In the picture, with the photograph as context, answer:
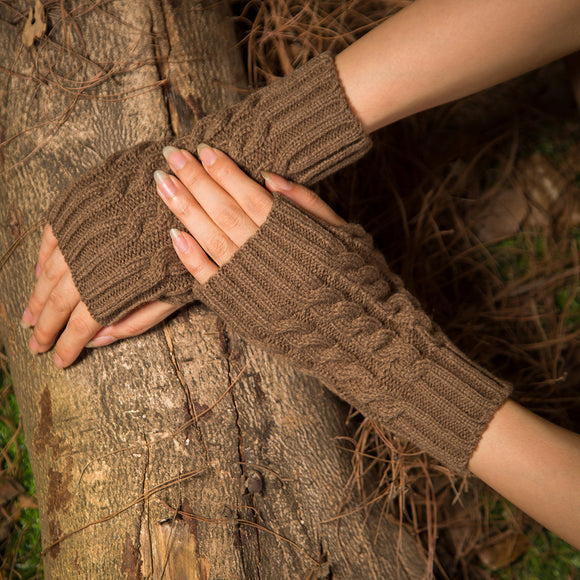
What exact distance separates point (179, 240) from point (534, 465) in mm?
932

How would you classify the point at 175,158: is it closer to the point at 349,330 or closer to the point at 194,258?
the point at 194,258

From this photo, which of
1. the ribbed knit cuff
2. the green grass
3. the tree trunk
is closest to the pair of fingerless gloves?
the ribbed knit cuff

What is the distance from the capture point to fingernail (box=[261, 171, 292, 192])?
1.14m

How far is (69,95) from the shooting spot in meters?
1.26

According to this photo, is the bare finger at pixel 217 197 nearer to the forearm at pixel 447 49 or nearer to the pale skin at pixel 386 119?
the pale skin at pixel 386 119

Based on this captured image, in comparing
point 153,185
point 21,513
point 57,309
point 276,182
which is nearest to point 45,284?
point 57,309

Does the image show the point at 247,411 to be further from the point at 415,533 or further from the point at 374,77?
the point at 374,77

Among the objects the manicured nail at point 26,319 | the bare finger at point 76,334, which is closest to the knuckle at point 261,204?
the bare finger at point 76,334

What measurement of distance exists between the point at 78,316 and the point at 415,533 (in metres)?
1.15

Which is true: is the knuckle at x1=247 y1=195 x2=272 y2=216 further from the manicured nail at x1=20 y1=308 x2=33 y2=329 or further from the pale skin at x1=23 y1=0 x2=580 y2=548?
the manicured nail at x1=20 y1=308 x2=33 y2=329

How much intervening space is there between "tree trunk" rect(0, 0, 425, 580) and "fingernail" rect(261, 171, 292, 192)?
0.31 m

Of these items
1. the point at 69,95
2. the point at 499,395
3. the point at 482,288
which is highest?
the point at 69,95

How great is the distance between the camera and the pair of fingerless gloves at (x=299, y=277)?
109 centimetres

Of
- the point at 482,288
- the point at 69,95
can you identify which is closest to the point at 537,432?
the point at 482,288
